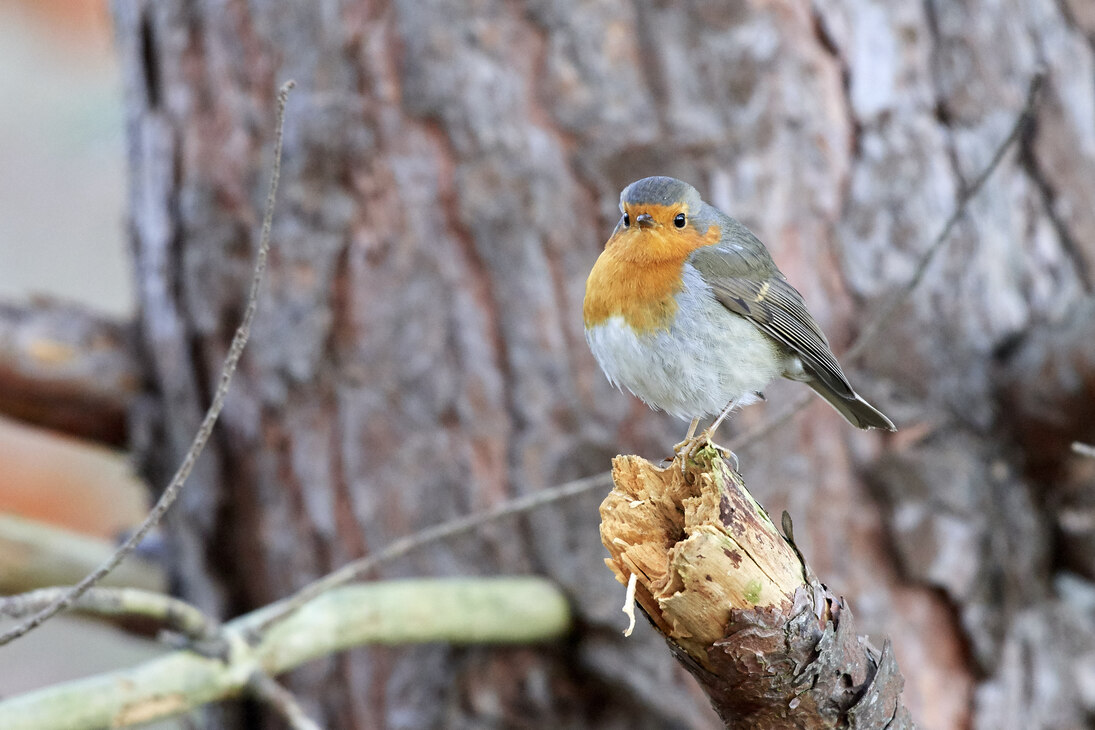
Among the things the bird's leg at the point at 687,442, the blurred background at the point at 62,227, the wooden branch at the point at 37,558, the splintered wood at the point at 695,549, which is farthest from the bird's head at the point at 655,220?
the blurred background at the point at 62,227

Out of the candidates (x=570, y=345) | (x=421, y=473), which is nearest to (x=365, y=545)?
(x=421, y=473)

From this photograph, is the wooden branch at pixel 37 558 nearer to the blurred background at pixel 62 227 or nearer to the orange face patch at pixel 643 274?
the orange face patch at pixel 643 274

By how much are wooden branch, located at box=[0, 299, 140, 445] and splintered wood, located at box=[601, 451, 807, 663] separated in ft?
8.11

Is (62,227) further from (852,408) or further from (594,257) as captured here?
(852,408)

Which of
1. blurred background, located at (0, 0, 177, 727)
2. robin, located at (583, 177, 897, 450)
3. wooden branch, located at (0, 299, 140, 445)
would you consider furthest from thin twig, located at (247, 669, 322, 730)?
blurred background, located at (0, 0, 177, 727)

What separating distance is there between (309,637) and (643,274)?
1177 mm

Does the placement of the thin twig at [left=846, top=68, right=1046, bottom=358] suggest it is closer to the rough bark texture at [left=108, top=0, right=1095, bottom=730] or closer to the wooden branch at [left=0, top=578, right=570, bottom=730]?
the rough bark texture at [left=108, top=0, right=1095, bottom=730]

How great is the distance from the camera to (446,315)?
3178 millimetres

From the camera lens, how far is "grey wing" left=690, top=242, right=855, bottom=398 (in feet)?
7.63

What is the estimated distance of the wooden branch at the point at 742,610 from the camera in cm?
150

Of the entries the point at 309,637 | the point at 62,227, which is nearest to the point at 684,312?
the point at 309,637

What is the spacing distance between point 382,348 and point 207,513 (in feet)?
2.90

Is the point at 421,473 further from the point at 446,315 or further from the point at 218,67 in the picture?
the point at 218,67

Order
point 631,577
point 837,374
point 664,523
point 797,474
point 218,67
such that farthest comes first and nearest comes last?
point 218,67
point 797,474
point 837,374
point 664,523
point 631,577
